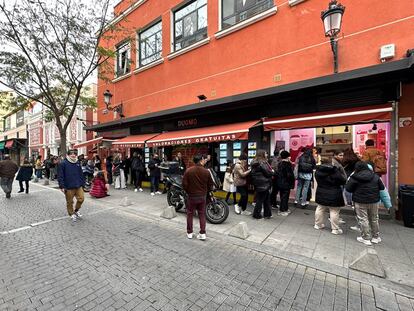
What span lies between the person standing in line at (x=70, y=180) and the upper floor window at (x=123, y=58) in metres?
8.97

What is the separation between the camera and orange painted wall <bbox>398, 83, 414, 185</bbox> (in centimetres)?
540

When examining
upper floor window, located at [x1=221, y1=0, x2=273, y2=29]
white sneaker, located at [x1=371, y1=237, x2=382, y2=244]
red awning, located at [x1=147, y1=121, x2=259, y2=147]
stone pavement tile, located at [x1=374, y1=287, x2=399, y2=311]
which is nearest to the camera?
stone pavement tile, located at [x1=374, y1=287, x2=399, y2=311]

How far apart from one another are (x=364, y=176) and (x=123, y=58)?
14.5 metres

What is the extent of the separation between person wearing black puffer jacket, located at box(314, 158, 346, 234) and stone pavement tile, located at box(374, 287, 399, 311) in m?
2.05

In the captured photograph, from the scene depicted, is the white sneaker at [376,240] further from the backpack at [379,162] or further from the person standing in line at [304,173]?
the person standing in line at [304,173]

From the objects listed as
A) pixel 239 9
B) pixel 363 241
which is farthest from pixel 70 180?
pixel 239 9

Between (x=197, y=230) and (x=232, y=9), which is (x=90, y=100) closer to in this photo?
(x=232, y=9)

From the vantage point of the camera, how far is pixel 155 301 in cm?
272

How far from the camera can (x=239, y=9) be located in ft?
27.5

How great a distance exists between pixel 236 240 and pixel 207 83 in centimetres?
675

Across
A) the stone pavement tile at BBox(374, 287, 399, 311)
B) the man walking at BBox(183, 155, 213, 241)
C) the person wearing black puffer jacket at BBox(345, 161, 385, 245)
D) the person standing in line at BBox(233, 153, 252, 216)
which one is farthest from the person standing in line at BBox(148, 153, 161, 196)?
the stone pavement tile at BBox(374, 287, 399, 311)

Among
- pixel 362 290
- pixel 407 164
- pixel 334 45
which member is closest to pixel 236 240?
pixel 362 290

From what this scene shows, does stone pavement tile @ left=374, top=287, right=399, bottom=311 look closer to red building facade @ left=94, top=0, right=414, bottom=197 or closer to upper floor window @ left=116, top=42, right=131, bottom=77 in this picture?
red building facade @ left=94, top=0, right=414, bottom=197

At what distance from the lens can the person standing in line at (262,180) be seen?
5728 millimetres
